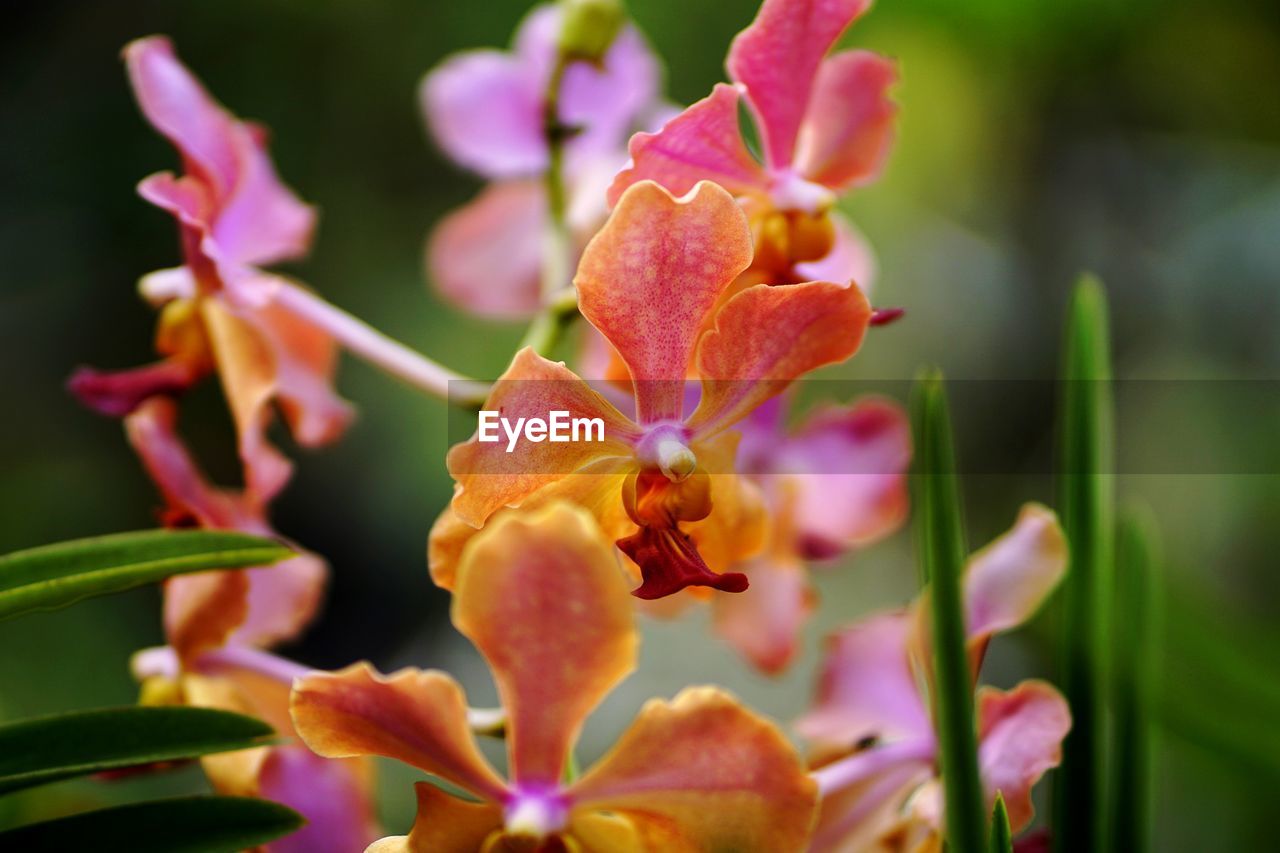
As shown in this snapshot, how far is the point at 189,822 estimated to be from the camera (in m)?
0.36

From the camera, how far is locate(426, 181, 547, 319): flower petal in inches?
27.8

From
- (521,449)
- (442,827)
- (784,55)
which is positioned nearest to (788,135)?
(784,55)

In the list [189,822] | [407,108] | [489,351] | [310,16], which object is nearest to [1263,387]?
[489,351]

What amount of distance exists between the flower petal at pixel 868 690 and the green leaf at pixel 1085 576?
0.09 metres

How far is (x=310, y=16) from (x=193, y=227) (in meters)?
2.06

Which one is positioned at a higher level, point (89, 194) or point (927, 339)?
point (89, 194)

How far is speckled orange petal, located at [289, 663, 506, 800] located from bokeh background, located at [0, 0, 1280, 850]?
1260 mm

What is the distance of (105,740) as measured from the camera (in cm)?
36

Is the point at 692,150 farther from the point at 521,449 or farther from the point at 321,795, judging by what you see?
the point at 321,795

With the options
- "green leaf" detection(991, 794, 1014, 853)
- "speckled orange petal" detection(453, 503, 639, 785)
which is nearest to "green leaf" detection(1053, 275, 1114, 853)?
"green leaf" detection(991, 794, 1014, 853)

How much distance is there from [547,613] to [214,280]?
0.25 meters

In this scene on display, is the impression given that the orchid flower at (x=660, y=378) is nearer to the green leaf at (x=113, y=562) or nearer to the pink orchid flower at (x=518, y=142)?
the green leaf at (x=113, y=562)

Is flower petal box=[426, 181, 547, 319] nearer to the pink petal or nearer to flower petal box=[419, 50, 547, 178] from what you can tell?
flower petal box=[419, 50, 547, 178]

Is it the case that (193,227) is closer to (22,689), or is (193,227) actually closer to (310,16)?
(22,689)
